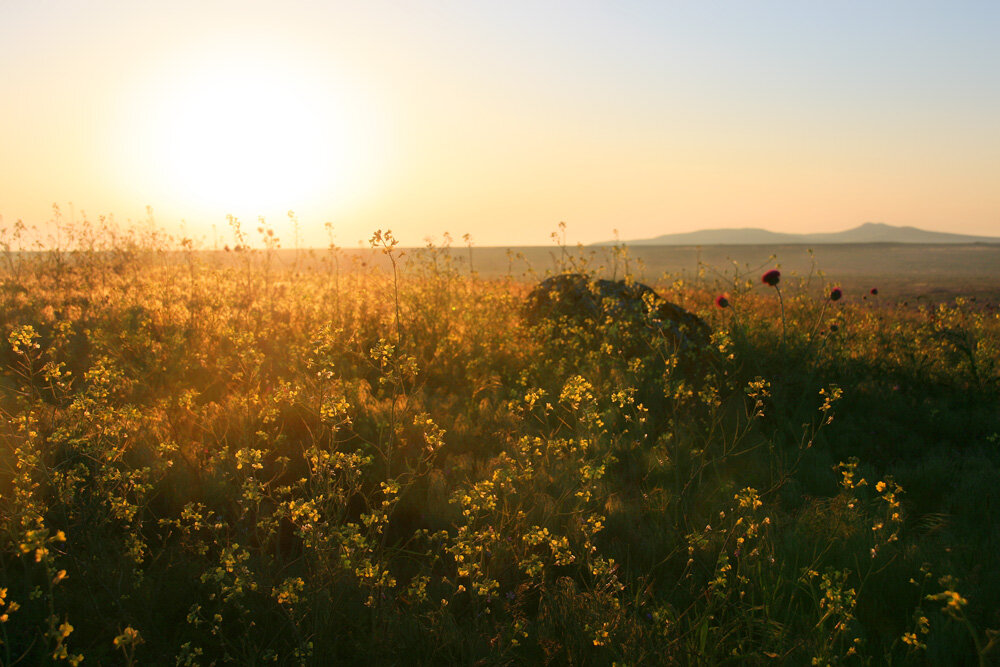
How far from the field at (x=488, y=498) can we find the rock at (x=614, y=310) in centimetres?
16

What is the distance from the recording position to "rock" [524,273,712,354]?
20.4 ft

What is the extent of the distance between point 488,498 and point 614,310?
4.60 meters

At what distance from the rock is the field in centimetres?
16

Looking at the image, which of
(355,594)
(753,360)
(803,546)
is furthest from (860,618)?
(753,360)

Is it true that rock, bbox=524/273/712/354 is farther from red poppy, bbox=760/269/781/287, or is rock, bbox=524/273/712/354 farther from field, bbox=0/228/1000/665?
red poppy, bbox=760/269/781/287

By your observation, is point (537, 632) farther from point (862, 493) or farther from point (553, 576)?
point (862, 493)

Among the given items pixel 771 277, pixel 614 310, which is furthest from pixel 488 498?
pixel 614 310

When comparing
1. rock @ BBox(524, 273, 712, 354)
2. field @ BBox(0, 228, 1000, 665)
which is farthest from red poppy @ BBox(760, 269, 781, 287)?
rock @ BBox(524, 273, 712, 354)

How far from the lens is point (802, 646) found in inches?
92.7

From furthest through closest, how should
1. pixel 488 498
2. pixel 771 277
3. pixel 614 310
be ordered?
pixel 614 310, pixel 771 277, pixel 488 498

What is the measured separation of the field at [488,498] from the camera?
2.40 metres

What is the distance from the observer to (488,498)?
8.59ft

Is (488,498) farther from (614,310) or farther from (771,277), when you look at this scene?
(614,310)

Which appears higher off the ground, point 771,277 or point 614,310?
point 771,277
